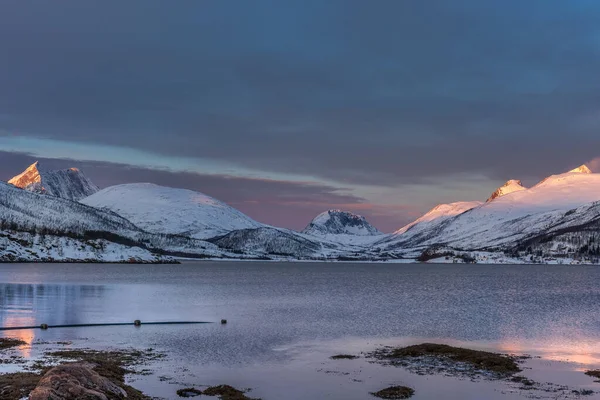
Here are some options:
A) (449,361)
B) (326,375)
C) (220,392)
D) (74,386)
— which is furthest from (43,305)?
(74,386)

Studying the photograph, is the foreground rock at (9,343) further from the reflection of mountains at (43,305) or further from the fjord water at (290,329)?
the reflection of mountains at (43,305)

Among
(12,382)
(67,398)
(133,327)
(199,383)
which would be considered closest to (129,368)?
(199,383)

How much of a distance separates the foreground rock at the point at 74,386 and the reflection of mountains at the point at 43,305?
142 feet

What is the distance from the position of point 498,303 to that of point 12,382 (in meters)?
96.0

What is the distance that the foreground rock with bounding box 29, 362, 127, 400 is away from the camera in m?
30.0

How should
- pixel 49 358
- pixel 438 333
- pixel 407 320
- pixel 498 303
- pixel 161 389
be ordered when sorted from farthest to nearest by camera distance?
1. pixel 498 303
2. pixel 407 320
3. pixel 438 333
4. pixel 49 358
5. pixel 161 389

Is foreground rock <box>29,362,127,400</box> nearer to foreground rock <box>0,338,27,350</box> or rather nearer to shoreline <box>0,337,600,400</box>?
shoreline <box>0,337,600,400</box>

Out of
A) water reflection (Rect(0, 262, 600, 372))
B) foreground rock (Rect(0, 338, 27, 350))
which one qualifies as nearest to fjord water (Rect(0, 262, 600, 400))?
water reflection (Rect(0, 262, 600, 372))

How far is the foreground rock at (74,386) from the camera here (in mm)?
30000

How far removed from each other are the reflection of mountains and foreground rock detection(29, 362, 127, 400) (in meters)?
43.3

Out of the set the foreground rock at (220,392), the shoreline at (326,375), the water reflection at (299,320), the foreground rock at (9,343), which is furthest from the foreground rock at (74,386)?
the foreground rock at (9,343)

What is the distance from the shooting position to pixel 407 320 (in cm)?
8394

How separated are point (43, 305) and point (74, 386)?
73.7m

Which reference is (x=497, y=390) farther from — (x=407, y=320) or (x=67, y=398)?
(x=407, y=320)
